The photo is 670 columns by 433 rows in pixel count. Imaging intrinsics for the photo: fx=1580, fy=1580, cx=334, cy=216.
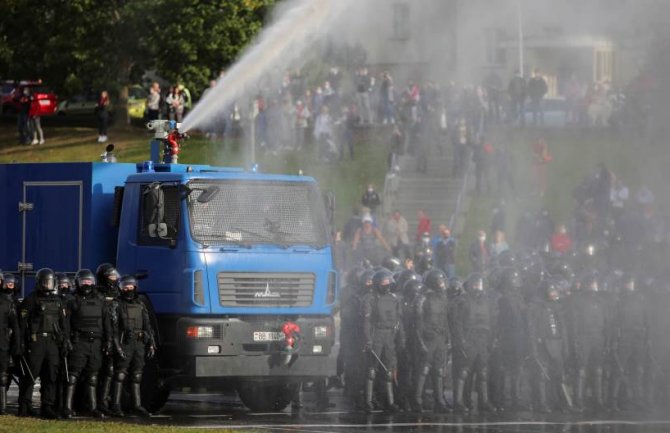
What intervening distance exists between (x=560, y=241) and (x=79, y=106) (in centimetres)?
2701

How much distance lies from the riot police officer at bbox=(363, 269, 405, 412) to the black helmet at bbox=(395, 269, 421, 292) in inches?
29.6

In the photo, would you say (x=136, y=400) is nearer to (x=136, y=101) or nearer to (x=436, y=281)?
(x=436, y=281)

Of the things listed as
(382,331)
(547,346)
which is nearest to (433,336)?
(382,331)

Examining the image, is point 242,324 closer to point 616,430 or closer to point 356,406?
point 356,406

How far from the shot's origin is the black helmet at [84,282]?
18906 mm

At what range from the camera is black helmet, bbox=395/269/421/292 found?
2198cm

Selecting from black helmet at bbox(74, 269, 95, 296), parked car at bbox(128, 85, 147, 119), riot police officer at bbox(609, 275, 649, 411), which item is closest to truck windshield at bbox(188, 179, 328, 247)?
black helmet at bbox(74, 269, 95, 296)

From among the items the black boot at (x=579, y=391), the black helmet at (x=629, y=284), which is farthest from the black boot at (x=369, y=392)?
the black helmet at (x=629, y=284)

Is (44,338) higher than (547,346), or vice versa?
(44,338)

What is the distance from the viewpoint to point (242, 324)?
62.6ft

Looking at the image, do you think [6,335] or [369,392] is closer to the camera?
→ [6,335]

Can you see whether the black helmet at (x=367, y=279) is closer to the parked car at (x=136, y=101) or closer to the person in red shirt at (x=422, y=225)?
the person in red shirt at (x=422, y=225)

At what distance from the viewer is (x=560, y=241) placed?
97.8 feet

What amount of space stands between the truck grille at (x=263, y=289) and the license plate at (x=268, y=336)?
1.13 ft
